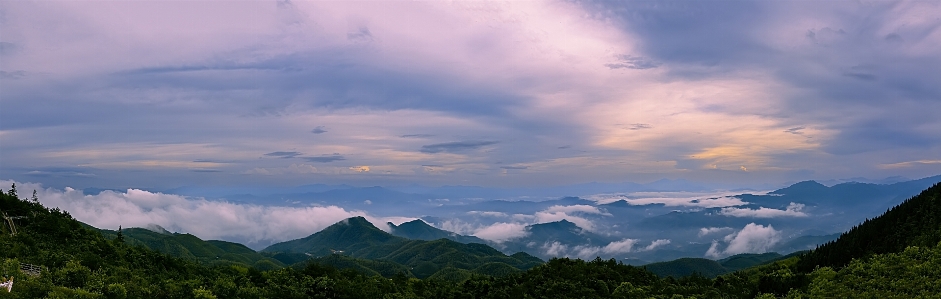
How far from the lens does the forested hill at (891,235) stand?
76062 mm

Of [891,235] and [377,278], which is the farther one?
[891,235]

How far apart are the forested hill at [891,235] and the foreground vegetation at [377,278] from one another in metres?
0.29

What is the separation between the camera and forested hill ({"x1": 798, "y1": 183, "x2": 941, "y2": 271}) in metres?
76.1

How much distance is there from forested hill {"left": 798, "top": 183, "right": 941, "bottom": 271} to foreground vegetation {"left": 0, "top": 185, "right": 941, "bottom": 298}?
11.2 inches

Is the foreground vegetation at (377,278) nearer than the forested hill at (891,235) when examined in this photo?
Yes

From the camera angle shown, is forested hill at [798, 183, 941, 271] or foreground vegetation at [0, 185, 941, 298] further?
forested hill at [798, 183, 941, 271]

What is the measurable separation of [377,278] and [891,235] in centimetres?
8273

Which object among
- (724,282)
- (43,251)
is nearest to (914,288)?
(724,282)

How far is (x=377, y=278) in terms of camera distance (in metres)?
75.7

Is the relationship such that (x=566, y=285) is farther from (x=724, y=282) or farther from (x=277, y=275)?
(x=277, y=275)

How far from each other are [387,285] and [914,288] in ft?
194

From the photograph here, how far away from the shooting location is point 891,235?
83688mm

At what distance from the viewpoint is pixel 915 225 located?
83.1 m

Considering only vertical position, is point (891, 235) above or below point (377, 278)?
above
